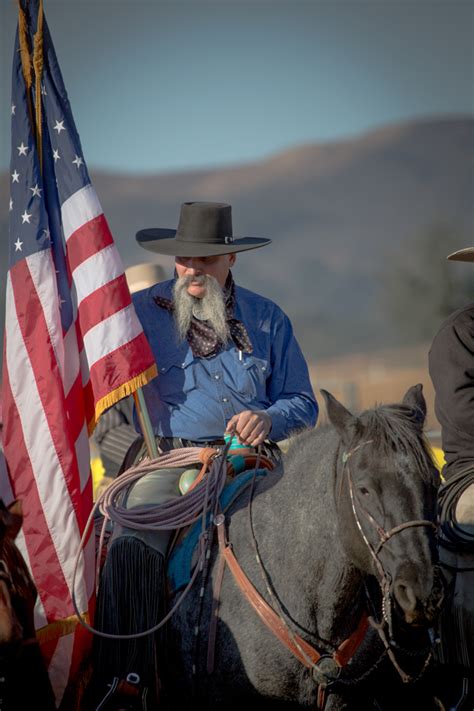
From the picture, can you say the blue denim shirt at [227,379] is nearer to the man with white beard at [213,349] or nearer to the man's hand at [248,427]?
the man with white beard at [213,349]

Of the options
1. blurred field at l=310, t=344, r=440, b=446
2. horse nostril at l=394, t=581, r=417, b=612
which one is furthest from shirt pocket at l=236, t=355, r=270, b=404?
blurred field at l=310, t=344, r=440, b=446

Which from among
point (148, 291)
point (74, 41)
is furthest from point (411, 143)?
point (148, 291)

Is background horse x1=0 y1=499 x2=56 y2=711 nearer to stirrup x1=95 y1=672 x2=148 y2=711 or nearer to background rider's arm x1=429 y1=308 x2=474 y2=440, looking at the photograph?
stirrup x1=95 y1=672 x2=148 y2=711

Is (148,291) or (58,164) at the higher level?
(58,164)

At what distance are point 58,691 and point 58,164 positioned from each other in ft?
8.86

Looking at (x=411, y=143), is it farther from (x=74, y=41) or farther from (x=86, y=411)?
(x=86, y=411)

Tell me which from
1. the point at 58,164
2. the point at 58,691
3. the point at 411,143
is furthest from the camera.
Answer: the point at 411,143

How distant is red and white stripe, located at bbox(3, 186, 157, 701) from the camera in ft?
16.9

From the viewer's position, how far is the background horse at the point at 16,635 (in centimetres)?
417

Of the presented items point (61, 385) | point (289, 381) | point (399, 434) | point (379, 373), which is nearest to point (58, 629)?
point (61, 385)

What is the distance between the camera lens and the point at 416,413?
4.34m

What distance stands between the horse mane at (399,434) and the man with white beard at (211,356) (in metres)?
0.95

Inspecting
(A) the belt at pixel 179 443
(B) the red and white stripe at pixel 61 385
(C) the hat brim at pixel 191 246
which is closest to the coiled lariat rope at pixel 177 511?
(B) the red and white stripe at pixel 61 385

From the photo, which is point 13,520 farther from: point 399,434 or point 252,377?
point 399,434
